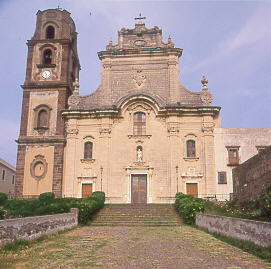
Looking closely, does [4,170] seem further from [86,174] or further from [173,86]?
[173,86]

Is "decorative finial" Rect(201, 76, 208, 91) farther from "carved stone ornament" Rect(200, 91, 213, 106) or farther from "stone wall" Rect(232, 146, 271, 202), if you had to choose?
"stone wall" Rect(232, 146, 271, 202)

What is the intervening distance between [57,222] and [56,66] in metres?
21.4

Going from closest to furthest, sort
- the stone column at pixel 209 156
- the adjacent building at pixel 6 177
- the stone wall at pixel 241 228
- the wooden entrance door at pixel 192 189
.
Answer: the stone wall at pixel 241 228 < the stone column at pixel 209 156 < the wooden entrance door at pixel 192 189 < the adjacent building at pixel 6 177

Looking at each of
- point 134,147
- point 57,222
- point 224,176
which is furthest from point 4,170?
point 57,222

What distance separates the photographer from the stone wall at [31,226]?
953 centimetres

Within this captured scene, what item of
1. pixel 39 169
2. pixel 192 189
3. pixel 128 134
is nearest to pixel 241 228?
pixel 192 189

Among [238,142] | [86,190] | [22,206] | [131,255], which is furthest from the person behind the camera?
[238,142]

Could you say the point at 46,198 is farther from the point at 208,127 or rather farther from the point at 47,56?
the point at 47,56

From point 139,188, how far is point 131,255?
19.5 meters

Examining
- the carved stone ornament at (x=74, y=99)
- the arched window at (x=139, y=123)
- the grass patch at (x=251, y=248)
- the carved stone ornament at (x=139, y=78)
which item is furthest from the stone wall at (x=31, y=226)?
the carved stone ornament at (x=139, y=78)

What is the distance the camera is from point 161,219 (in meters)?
20.3

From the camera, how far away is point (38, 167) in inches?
1163

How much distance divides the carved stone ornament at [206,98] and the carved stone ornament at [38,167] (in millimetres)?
14872

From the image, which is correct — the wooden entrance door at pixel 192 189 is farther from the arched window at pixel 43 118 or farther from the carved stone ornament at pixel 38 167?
the arched window at pixel 43 118
